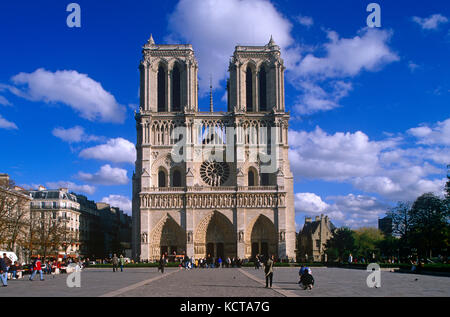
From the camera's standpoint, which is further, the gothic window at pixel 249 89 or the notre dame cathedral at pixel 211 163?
the gothic window at pixel 249 89

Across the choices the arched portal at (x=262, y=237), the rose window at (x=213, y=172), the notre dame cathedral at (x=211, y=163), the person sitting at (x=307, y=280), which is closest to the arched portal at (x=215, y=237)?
the notre dame cathedral at (x=211, y=163)

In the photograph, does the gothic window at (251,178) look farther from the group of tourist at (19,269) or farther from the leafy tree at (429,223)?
the group of tourist at (19,269)

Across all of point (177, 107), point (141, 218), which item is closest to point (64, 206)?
point (141, 218)

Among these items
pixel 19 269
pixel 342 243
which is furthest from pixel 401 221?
pixel 19 269

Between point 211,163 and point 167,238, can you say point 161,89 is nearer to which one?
point 211,163

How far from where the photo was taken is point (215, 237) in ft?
213

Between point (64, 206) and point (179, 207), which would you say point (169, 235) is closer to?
point (179, 207)

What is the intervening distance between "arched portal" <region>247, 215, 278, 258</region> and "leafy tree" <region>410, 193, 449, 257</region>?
16.1 meters

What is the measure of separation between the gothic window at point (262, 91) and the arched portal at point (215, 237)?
15327mm

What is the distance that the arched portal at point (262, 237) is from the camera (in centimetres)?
6372

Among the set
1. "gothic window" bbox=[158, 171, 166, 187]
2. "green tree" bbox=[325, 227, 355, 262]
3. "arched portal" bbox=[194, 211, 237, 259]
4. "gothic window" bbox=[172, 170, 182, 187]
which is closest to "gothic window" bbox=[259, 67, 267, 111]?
"gothic window" bbox=[172, 170, 182, 187]

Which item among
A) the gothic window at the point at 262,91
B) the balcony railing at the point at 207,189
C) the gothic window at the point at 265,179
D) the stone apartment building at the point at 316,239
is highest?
the gothic window at the point at 262,91

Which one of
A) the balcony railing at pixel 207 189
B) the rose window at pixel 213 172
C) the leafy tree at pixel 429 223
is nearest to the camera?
the leafy tree at pixel 429 223
